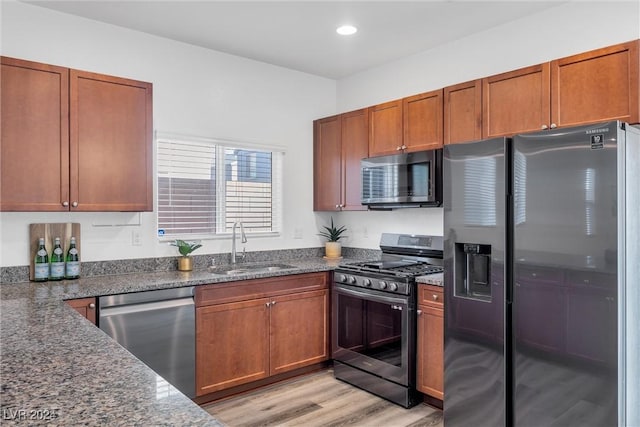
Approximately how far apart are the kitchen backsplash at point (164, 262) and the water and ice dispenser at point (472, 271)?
1.49m

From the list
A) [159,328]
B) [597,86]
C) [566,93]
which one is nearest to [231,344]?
[159,328]

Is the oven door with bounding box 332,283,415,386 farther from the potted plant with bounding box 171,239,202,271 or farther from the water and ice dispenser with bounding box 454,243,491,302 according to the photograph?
the potted plant with bounding box 171,239,202,271

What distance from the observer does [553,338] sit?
7.29 feet

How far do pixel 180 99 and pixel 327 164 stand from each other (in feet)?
4.70

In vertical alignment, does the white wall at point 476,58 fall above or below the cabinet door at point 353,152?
above

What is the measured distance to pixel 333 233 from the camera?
445cm

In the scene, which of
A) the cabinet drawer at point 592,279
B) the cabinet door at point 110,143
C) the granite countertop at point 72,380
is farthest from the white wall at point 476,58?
the granite countertop at point 72,380

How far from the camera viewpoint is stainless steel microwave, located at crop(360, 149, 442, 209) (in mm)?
3217

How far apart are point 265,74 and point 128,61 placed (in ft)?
3.99

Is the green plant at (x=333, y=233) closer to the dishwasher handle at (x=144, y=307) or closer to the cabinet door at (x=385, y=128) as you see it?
the cabinet door at (x=385, y=128)

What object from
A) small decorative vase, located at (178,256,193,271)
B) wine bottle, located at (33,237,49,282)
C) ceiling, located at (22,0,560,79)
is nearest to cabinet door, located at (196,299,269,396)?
small decorative vase, located at (178,256,193,271)

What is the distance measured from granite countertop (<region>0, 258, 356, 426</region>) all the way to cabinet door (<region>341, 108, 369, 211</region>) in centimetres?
245

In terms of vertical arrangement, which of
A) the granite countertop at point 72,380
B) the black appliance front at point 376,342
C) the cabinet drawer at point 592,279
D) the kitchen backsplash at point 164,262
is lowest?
the black appliance front at point 376,342

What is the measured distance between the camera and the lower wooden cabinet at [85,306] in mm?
2494
